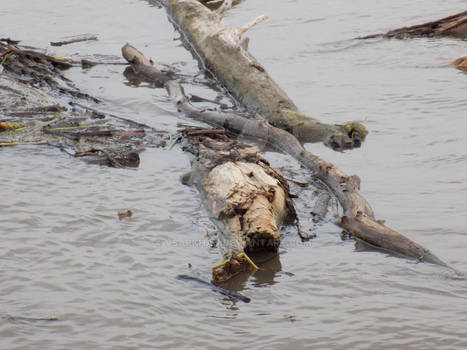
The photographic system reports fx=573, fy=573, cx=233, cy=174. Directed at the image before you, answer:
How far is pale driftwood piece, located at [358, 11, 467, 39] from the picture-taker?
994 cm

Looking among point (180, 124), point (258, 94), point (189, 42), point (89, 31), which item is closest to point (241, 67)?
point (258, 94)

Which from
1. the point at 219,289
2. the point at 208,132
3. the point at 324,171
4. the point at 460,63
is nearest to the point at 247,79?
the point at 208,132

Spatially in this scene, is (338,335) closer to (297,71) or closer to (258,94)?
(258,94)

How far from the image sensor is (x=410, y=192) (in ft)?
17.1

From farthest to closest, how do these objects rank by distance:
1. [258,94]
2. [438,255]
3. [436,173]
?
[258,94] < [436,173] < [438,255]

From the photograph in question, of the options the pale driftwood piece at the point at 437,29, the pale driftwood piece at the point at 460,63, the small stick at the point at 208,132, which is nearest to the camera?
the small stick at the point at 208,132

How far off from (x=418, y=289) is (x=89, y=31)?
9.32 metres

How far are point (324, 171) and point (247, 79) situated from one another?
2.80 m

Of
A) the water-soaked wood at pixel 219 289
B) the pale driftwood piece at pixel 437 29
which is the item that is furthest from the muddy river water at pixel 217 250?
the pale driftwood piece at pixel 437 29

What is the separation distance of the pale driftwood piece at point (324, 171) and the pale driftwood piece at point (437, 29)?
13.8 feet

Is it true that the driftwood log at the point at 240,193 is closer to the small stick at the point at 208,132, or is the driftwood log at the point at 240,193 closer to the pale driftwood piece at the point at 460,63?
the small stick at the point at 208,132

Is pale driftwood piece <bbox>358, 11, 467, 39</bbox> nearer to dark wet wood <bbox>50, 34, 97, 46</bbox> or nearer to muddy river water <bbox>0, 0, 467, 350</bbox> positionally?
muddy river water <bbox>0, 0, 467, 350</bbox>

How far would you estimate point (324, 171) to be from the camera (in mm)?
5457

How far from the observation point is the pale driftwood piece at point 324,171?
13.8 ft
